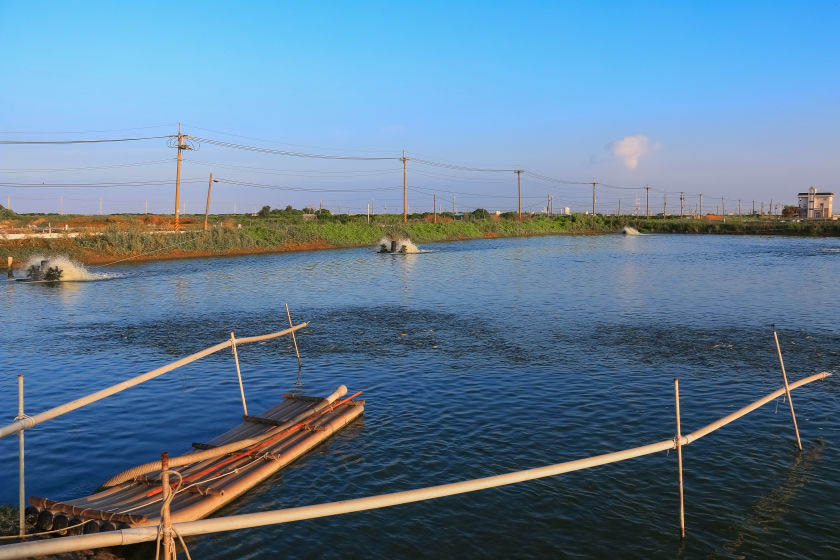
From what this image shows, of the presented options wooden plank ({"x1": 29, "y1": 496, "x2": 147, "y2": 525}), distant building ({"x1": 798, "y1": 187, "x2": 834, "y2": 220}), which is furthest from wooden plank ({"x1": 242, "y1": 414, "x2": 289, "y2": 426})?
distant building ({"x1": 798, "y1": 187, "x2": 834, "y2": 220})

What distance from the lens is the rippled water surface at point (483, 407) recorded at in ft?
33.4

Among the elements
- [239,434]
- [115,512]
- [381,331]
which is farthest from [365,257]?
[115,512]

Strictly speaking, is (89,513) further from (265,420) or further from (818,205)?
(818,205)

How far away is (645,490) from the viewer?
37.4ft

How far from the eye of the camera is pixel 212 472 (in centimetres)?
1157

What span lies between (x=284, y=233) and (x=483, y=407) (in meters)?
65.7

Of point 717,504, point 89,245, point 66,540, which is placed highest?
point 89,245

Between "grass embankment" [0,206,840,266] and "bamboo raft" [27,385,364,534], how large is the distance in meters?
47.5

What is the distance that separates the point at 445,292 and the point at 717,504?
27.9 m

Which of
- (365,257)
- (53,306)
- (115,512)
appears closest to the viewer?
(115,512)

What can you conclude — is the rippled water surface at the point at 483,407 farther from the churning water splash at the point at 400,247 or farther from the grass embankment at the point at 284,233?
the churning water splash at the point at 400,247

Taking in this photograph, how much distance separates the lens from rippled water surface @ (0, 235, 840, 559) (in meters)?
10.2

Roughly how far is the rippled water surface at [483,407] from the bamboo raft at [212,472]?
0.40 m

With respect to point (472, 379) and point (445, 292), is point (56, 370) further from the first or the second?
point (445, 292)
